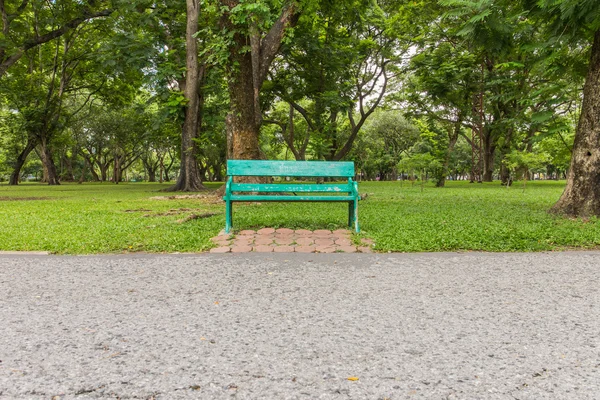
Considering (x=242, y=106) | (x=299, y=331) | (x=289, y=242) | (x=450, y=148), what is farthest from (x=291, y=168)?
(x=450, y=148)

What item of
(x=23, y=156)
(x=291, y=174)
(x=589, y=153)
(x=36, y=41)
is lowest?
(x=291, y=174)

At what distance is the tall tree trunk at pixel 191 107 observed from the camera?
46.8ft

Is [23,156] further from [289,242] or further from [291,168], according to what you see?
[289,242]

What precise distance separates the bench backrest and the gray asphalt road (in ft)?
6.39

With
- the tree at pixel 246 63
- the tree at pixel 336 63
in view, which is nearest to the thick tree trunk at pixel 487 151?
the tree at pixel 336 63

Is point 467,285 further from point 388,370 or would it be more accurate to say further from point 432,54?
point 432,54

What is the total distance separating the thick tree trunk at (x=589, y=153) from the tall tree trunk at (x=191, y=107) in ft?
40.2

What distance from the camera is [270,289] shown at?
331cm

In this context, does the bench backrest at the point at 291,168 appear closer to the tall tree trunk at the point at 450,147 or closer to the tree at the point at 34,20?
the tree at the point at 34,20

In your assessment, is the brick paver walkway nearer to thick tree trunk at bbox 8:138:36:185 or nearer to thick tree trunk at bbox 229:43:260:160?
thick tree trunk at bbox 229:43:260:160

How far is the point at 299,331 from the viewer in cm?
245

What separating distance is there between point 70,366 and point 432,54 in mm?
19813

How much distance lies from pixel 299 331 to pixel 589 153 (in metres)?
6.77

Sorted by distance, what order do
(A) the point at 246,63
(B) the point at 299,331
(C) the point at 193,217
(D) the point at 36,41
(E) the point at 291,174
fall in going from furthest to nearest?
(D) the point at 36,41
(A) the point at 246,63
(C) the point at 193,217
(E) the point at 291,174
(B) the point at 299,331
